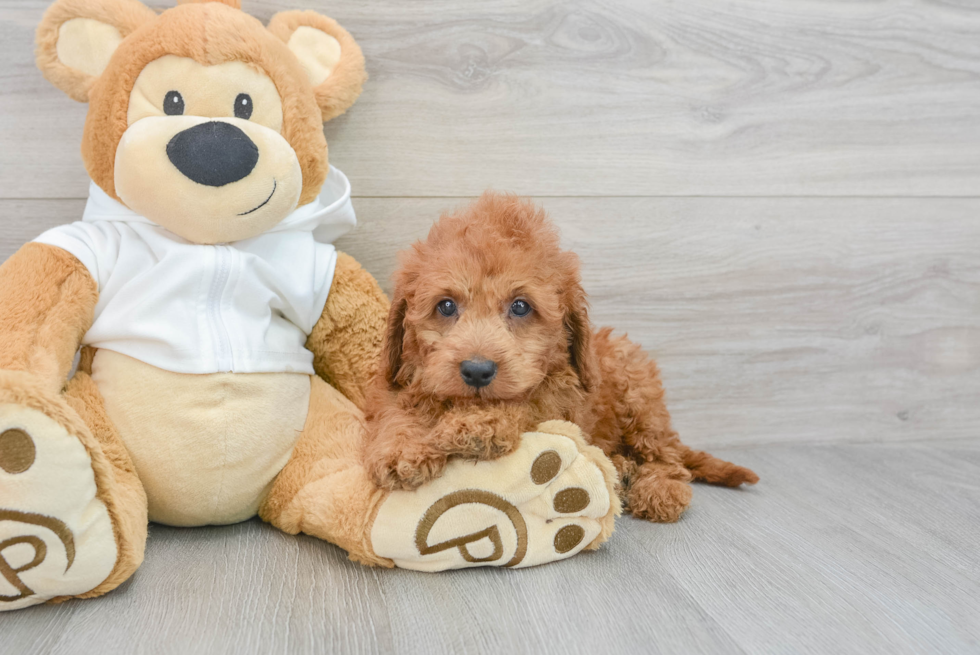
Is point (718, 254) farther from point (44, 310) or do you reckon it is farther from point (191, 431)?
point (44, 310)

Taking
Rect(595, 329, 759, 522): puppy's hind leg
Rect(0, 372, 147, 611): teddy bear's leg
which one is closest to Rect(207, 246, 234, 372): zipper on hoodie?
Rect(0, 372, 147, 611): teddy bear's leg

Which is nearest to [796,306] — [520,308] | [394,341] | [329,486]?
[520,308]

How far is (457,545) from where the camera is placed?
3.32 ft

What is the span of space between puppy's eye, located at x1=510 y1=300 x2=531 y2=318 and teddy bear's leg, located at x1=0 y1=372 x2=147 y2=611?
0.60 m

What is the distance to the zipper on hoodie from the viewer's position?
1.10 meters

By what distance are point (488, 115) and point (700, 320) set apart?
68 cm

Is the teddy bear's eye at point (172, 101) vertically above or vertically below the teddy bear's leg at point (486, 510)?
above

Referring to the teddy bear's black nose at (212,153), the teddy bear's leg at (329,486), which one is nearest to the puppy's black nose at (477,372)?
A: the teddy bear's leg at (329,486)

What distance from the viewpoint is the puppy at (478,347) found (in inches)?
38.3

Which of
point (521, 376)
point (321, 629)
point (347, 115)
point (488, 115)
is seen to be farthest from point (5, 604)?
point (488, 115)

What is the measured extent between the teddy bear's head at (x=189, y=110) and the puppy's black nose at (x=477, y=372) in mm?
430

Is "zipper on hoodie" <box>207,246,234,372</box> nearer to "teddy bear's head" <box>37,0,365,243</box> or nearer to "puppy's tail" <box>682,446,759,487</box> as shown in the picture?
"teddy bear's head" <box>37,0,365,243</box>

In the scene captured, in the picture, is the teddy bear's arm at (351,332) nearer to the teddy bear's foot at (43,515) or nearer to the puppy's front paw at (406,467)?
the puppy's front paw at (406,467)

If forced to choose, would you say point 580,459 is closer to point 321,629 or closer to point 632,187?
point 321,629
